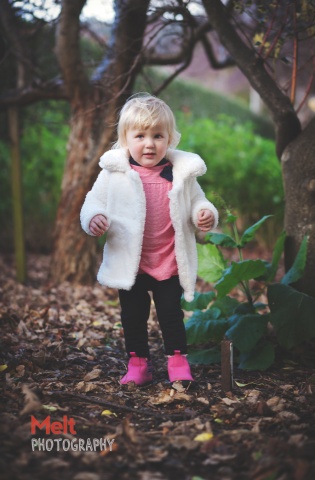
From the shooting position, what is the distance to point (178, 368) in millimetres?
2477

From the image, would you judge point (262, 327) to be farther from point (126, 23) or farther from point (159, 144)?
point (126, 23)

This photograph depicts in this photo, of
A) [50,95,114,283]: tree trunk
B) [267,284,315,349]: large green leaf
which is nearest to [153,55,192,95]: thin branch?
[50,95,114,283]: tree trunk

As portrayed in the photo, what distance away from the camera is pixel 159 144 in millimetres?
2412

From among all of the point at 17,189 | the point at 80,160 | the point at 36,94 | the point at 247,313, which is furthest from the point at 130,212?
the point at 17,189

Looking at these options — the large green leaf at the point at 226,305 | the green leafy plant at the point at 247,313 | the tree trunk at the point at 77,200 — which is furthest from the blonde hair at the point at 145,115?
the tree trunk at the point at 77,200

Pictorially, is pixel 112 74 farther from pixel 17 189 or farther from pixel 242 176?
pixel 242 176

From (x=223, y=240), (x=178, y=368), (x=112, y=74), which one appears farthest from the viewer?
(x=112, y=74)

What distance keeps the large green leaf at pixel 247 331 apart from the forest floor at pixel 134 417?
184 millimetres

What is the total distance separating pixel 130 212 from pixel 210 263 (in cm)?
71

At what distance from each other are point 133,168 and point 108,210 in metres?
0.24

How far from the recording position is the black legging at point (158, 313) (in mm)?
2473

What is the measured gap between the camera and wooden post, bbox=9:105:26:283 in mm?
5109

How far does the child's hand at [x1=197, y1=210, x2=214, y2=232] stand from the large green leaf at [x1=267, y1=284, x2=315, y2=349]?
550mm

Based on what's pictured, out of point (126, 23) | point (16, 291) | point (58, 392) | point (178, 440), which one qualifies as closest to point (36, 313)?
point (16, 291)
